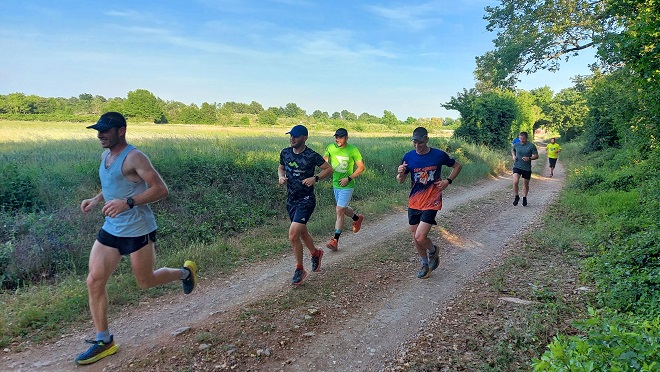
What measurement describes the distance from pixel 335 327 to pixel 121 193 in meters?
2.38

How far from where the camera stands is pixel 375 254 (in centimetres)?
651

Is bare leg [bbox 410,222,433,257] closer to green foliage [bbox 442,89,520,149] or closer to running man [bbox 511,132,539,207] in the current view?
running man [bbox 511,132,539,207]

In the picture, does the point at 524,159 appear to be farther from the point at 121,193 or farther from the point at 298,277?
the point at 121,193

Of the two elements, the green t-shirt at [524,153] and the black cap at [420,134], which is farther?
the green t-shirt at [524,153]

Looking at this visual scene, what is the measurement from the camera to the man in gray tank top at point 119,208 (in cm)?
337

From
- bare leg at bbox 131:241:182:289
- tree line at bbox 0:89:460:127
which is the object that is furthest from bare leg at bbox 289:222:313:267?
tree line at bbox 0:89:460:127

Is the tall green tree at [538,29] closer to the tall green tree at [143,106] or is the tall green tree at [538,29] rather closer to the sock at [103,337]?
the sock at [103,337]

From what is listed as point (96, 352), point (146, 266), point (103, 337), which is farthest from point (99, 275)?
point (96, 352)

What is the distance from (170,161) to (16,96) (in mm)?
39619

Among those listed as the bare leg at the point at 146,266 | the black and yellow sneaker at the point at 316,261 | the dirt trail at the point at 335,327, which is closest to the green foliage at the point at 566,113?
the dirt trail at the point at 335,327

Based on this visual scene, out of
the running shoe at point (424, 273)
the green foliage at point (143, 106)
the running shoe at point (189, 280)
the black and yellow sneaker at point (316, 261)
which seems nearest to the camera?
the running shoe at point (189, 280)

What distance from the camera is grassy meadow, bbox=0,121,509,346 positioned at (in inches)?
184

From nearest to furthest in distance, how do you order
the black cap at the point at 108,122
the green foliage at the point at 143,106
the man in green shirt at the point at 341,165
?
the black cap at the point at 108,122 < the man in green shirt at the point at 341,165 < the green foliage at the point at 143,106

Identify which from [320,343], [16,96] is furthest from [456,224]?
[16,96]
